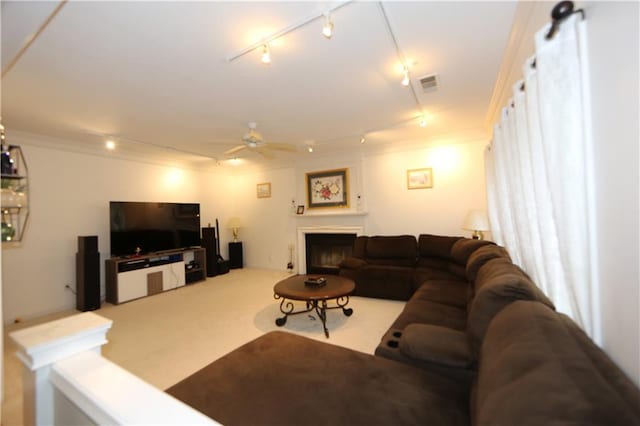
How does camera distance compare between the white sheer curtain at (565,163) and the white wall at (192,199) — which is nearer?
the white sheer curtain at (565,163)

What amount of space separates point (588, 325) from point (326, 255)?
185 inches

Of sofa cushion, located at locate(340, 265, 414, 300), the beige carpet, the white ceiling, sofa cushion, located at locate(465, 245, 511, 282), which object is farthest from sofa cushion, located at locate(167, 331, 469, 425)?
sofa cushion, located at locate(340, 265, 414, 300)

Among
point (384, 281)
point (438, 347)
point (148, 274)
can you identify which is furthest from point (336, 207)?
point (438, 347)

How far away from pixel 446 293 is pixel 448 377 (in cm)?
159

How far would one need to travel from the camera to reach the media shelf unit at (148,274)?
413cm

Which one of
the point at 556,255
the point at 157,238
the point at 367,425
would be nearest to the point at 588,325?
the point at 556,255

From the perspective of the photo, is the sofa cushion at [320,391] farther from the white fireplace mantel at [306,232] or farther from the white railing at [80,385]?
the white fireplace mantel at [306,232]

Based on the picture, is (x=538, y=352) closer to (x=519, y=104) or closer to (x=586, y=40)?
(x=586, y=40)

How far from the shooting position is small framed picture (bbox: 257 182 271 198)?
6317 mm

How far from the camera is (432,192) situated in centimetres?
457


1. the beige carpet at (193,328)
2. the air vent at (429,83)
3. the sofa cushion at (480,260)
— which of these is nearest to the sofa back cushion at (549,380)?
the sofa cushion at (480,260)

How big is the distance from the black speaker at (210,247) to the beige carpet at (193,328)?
1029mm

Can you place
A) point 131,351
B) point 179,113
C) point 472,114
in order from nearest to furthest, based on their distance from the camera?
point 131,351
point 179,113
point 472,114

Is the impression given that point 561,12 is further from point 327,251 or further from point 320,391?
point 327,251
